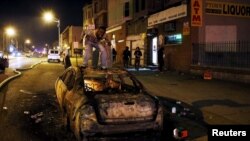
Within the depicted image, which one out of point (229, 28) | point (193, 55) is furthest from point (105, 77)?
point (229, 28)

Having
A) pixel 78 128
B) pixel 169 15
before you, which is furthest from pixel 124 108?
pixel 169 15

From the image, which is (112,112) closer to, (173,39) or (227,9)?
(227,9)

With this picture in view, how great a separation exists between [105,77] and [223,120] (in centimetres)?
328

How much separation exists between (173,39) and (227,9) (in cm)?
419

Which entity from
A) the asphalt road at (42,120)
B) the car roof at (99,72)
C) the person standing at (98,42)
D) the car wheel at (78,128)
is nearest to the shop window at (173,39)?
the person standing at (98,42)

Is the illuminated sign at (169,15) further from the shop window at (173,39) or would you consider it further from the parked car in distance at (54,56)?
the parked car in distance at (54,56)

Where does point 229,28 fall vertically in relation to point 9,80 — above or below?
above

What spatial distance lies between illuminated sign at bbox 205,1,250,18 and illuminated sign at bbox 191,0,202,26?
96cm

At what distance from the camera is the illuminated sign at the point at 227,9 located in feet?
76.6

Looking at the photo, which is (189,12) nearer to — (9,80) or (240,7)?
(240,7)

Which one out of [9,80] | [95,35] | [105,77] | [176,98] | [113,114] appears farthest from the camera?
[9,80]

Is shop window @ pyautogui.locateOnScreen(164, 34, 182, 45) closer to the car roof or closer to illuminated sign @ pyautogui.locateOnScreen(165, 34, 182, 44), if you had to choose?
illuminated sign @ pyautogui.locateOnScreen(165, 34, 182, 44)

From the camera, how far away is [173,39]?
86.0 feet

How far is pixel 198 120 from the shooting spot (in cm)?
1014
